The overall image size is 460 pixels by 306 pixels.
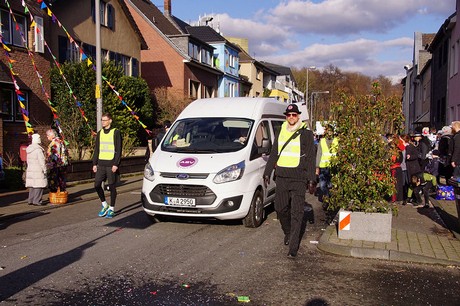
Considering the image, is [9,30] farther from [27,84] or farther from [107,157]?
[107,157]

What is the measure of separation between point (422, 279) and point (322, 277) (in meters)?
1.17

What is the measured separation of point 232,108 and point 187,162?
1849mm

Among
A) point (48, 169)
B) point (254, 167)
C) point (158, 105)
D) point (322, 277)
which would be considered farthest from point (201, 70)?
point (322, 277)

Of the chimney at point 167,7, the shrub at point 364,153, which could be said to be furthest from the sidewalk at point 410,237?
the chimney at point 167,7

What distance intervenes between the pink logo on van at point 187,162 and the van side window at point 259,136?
40.7 inches

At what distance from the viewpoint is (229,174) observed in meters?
7.73

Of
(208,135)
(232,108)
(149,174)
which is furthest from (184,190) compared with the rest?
(232,108)

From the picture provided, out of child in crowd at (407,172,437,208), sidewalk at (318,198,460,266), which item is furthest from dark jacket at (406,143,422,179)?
sidewalk at (318,198,460,266)

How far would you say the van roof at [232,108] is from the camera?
9083 mm

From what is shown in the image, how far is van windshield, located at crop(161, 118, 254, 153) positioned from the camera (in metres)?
8.43

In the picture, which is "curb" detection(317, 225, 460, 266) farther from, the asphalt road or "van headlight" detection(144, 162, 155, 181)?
"van headlight" detection(144, 162, 155, 181)

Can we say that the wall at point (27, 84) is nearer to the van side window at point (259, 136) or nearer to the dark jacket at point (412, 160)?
the van side window at point (259, 136)

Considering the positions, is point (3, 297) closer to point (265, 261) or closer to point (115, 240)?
point (115, 240)

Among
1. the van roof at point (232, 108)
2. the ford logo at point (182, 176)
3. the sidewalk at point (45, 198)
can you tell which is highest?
the van roof at point (232, 108)
